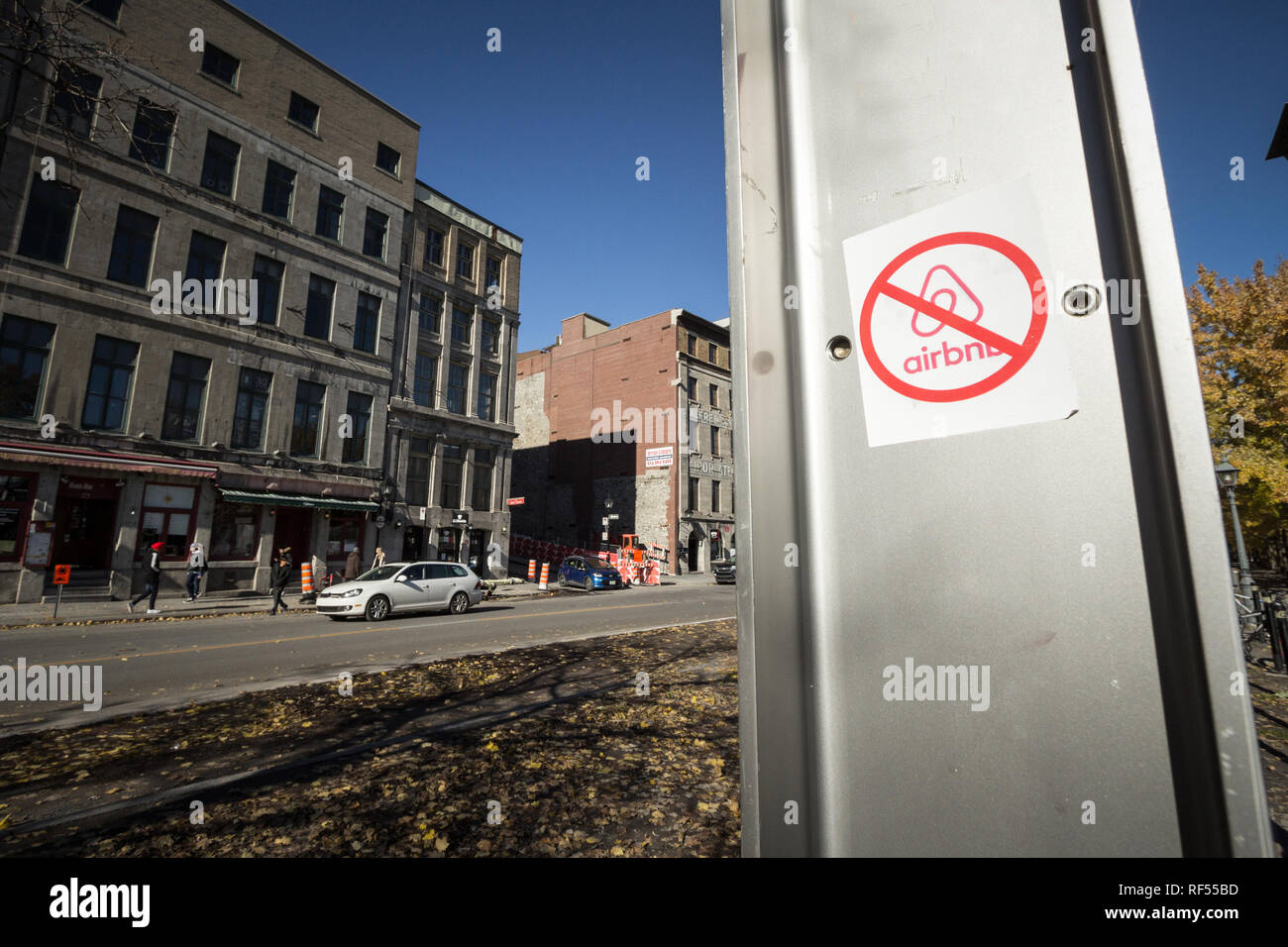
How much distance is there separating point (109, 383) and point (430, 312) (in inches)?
567

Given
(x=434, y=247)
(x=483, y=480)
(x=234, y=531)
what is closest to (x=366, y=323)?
(x=434, y=247)

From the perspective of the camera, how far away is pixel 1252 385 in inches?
583

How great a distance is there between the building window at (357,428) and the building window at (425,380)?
2.84 meters

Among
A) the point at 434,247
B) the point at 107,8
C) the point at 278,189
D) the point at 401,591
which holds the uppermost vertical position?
the point at 107,8

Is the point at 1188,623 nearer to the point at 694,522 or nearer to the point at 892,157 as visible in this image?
the point at 892,157

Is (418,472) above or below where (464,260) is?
below

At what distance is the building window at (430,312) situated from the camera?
100 feet

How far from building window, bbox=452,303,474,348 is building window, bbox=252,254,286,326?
29.7ft

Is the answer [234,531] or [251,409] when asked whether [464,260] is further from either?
[234,531]

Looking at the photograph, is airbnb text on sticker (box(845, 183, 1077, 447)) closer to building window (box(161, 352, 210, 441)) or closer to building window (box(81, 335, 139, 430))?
building window (box(81, 335, 139, 430))

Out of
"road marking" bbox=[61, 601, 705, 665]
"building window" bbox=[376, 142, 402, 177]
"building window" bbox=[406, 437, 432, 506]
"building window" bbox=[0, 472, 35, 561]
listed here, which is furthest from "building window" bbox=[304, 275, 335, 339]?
"road marking" bbox=[61, 601, 705, 665]

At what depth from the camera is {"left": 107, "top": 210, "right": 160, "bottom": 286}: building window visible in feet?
66.0

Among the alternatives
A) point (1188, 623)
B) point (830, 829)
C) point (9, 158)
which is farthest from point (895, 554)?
point (9, 158)
